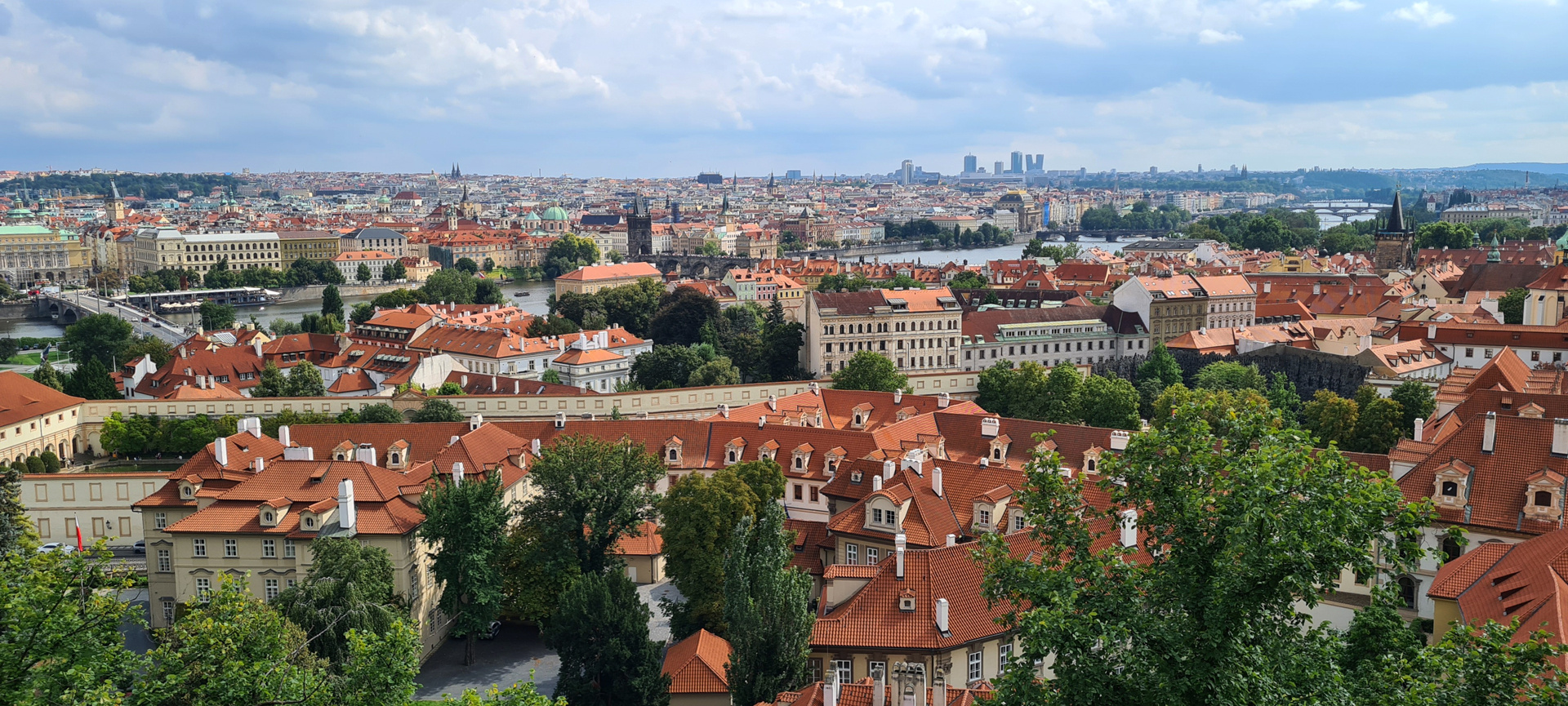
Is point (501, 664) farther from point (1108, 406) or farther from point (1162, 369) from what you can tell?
point (1162, 369)

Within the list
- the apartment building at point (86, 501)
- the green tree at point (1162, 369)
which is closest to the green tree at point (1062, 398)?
the green tree at point (1162, 369)

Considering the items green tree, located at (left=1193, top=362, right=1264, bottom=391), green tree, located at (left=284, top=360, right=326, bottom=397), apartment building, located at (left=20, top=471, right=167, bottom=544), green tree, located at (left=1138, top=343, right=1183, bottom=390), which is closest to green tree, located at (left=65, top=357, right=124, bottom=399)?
green tree, located at (left=284, top=360, right=326, bottom=397)

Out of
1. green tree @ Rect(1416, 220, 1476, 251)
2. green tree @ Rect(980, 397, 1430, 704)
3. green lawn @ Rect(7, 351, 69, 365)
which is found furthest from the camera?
green tree @ Rect(1416, 220, 1476, 251)

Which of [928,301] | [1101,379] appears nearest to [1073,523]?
[1101,379]

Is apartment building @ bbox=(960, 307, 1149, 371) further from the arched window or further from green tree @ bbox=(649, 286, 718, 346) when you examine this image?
the arched window

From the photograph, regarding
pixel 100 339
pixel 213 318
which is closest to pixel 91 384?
pixel 100 339

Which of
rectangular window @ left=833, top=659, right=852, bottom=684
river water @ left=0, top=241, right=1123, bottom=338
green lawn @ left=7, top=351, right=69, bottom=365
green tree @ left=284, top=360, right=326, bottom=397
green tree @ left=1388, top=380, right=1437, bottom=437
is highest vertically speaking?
green tree @ left=1388, top=380, right=1437, bottom=437

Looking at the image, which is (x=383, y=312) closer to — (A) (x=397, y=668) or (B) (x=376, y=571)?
(B) (x=376, y=571)
